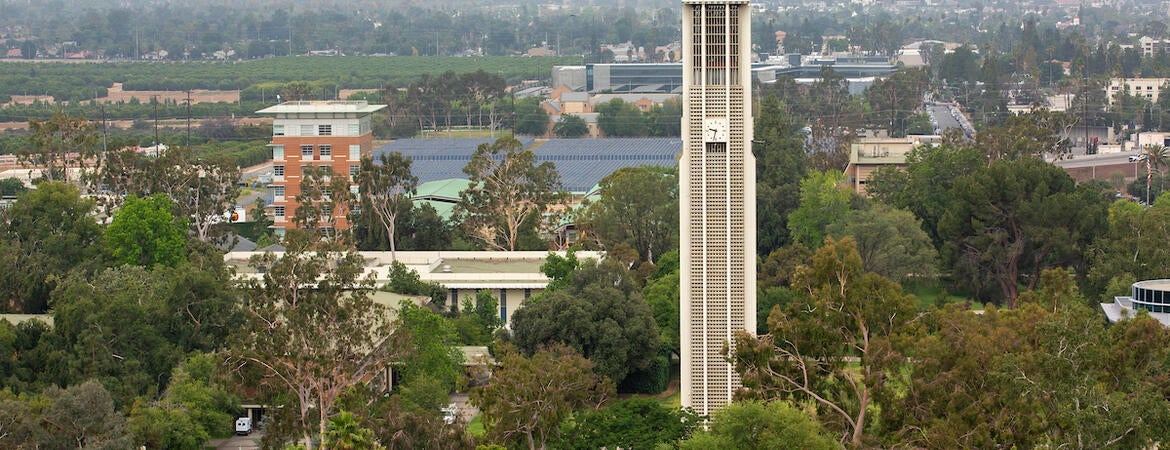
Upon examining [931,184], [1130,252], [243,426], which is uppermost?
[931,184]

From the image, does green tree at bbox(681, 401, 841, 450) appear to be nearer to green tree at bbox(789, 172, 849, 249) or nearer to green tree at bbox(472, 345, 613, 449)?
green tree at bbox(472, 345, 613, 449)

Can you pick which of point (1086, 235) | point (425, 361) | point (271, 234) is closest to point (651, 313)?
point (425, 361)

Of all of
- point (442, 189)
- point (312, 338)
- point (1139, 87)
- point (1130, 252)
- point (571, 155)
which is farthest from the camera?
point (1139, 87)

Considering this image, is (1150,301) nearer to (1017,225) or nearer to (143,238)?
(1017,225)

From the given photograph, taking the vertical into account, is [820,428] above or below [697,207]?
below

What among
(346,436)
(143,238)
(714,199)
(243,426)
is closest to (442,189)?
(143,238)

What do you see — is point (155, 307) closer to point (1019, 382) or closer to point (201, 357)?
point (201, 357)
